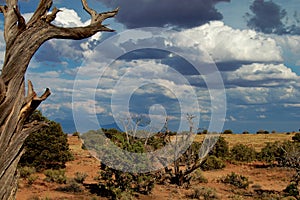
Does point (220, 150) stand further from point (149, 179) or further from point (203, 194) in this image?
point (149, 179)

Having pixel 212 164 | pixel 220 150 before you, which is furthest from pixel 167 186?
pixel 220 150

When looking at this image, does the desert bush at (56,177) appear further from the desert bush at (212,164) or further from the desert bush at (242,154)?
the desert bush at (242,154)

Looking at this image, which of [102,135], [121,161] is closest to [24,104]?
[121,161]

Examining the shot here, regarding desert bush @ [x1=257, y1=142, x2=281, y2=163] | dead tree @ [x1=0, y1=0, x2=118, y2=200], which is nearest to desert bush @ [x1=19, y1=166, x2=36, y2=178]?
dead tree @ [x1=0, y1=0, x2=118, y2=200]

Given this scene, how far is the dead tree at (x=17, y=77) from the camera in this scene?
4.83 metres

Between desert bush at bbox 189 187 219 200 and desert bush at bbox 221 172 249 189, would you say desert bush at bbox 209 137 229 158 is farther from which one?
desert bush at bbox 189 187 219 200

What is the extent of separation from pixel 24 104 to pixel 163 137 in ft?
53.1

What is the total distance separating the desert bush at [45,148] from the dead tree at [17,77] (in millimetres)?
18560

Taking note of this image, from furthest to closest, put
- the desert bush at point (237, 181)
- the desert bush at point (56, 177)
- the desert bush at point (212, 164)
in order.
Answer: the desert bush at point (212, 164)
the desert bush at point (237, 181)
the desert bush at point (56, 177)

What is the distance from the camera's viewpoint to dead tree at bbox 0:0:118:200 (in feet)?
15.9

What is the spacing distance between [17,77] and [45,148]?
20.4 meters

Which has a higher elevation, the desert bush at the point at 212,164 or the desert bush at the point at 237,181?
the desert bush at the point at 212,164

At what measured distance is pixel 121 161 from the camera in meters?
17.4

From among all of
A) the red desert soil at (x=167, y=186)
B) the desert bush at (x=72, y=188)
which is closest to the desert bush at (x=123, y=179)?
the red desert soil at (x=167, y=186)
